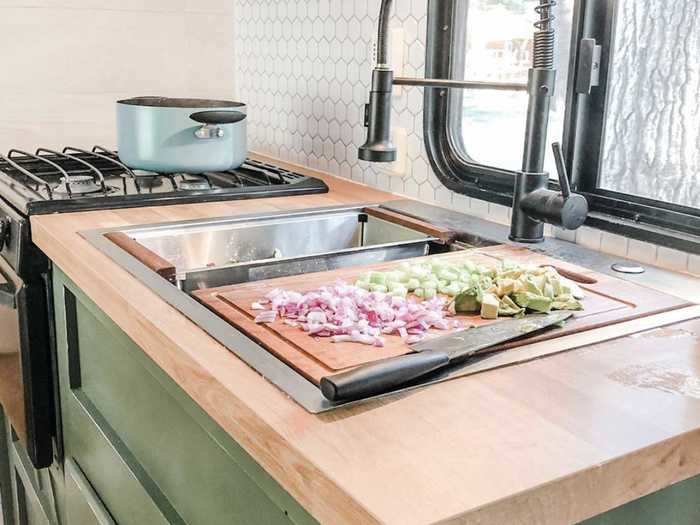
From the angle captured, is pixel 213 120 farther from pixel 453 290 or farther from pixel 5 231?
pixel 453 290

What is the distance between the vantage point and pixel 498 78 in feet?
4.98

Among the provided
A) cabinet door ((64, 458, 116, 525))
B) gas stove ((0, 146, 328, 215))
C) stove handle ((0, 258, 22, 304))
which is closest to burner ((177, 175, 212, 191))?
gas stove ((0, 146, 328, 215))

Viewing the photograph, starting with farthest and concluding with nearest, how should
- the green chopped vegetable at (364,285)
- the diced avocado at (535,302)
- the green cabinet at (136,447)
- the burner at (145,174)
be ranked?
the burner at (145,174) < the green chopped vegetable at (364,285) < the diced avocado at (535,302) < the green cabinet at (136,447)

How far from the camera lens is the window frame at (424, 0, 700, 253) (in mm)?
1162

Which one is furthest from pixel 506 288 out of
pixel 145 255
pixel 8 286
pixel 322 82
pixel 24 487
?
pixel 24 487

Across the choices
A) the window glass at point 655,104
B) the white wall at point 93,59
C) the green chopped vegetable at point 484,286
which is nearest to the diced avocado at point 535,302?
the green chopped vegetable at point 484,286

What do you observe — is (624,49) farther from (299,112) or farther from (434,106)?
(299,112)

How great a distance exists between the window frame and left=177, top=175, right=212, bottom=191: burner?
0.51m

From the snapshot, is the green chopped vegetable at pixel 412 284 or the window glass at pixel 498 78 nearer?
the green chopped vegetable at pixel 412 284

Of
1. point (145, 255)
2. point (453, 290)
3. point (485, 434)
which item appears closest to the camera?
point (485, 434)

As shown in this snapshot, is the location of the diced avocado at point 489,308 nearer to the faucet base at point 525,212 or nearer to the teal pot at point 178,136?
the faucet base at point 525,212

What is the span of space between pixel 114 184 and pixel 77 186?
130 millimetres

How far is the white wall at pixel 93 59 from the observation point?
7.04ft

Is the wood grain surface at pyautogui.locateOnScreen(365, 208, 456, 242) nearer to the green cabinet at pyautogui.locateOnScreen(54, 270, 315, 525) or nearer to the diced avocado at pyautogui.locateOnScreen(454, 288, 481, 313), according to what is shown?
the diced avocado at pyautogui.locateOnScreen(454, 288, 481, 313)
